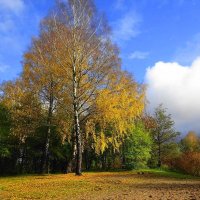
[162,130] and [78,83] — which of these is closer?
[78,83]

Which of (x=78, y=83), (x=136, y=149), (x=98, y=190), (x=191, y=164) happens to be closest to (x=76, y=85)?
(x=78, y=83)

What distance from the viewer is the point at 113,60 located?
26875 millimetres

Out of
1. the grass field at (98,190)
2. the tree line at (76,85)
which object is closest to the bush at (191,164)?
the tree line at (76,85)

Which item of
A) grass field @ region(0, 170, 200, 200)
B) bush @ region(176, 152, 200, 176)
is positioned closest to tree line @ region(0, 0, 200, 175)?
grass field @ region(0, 170, 200, 200)

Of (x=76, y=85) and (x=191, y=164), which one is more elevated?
(x=76, y=85)

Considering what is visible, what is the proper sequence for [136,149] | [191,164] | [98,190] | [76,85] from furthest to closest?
[191,164] < [136,149] < [76,85] < [98,190]

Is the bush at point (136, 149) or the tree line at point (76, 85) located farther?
the bush at point (136, 149)

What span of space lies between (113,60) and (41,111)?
738 centimetres

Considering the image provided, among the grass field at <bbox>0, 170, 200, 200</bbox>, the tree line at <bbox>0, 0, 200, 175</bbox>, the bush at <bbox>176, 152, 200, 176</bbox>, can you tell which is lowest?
the grass field at <bbox>0, 170, 200, 200</bbox>

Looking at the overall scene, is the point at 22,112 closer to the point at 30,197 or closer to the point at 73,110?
the point at 73,110

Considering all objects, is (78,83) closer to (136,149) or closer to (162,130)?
(136,149)

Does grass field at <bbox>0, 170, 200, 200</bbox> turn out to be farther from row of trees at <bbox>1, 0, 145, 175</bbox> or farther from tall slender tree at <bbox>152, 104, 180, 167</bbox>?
tall slender tree at <bbox>152, 104, 180, 167</bbox>

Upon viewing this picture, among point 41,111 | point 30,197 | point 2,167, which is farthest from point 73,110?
point 2,167

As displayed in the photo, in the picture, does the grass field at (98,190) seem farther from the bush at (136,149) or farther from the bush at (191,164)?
the bush at (191,164)
